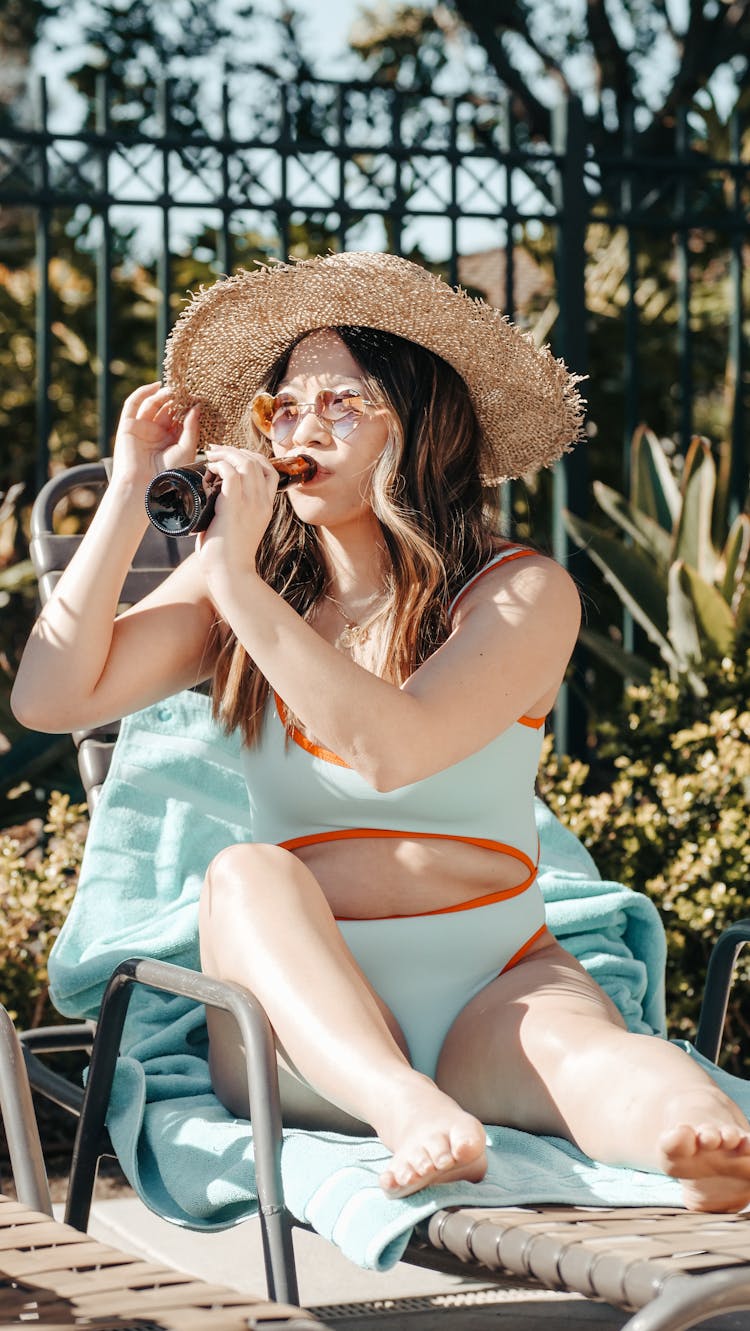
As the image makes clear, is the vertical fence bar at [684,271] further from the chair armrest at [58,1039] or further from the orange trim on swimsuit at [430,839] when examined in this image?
the chair armrest at [58,1039]

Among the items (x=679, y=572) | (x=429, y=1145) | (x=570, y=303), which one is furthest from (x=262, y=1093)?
(x=570, y=303)

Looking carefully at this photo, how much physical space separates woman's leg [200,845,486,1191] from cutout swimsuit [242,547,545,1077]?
0.20 ft

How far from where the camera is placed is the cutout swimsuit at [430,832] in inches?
83.0

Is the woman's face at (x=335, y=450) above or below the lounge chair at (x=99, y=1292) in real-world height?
above

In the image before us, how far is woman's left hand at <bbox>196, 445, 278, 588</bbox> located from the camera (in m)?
1.94

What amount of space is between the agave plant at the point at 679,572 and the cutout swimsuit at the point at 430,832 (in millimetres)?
1932

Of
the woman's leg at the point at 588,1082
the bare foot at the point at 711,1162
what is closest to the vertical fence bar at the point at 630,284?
the woman's leg at the point at 588,1082

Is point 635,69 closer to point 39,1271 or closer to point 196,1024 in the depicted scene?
point 196,1024

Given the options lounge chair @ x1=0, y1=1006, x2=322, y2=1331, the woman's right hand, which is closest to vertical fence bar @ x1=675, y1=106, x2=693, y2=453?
the woman's right hand

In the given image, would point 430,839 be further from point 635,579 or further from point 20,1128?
point 635,579

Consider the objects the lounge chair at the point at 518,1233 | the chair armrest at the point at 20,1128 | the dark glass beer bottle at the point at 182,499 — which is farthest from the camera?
the dark glass beer bottle at the point at 182,499

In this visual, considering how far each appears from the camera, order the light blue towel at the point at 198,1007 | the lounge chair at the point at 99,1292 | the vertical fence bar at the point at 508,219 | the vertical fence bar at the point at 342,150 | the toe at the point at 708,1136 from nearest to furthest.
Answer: the lounge chair at the point at 99,1292
the toe at the point at 708,1136
the light blue towel at the point at 198,1007
the vertical fence bar at the point at 342,150
the vertical fence bar at the point at 508,219

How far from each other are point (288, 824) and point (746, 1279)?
3.34 feet

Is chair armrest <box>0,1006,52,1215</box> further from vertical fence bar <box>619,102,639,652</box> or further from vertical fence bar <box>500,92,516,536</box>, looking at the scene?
vertical fence bar <box>619,102,639,652</box>
